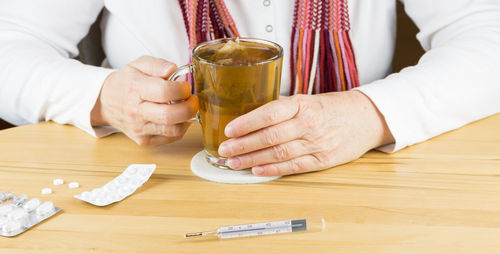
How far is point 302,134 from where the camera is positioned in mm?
855

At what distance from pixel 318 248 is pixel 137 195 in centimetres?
29

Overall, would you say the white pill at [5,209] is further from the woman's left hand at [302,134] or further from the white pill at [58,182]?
the woman's left hand at [302,134]

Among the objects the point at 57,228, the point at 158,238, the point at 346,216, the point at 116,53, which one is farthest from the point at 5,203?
the point at 116,53

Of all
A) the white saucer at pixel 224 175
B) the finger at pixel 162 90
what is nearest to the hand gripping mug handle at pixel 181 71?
the finger at pixel 162 90

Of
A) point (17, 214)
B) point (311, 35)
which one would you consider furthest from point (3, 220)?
point (311, 35)

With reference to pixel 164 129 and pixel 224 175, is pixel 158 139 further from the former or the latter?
pixel 224 175

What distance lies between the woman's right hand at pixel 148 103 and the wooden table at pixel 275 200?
4cm

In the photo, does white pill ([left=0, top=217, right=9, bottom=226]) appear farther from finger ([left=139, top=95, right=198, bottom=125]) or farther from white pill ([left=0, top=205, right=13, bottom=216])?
finger ([left=139, top=95, right=198, bottom=125])

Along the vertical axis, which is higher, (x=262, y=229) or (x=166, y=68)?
(x=166, y=68)

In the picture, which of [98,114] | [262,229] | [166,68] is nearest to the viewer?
[262,229]

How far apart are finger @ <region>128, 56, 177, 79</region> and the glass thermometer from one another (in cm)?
33

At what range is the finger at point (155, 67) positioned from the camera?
0.91 metres

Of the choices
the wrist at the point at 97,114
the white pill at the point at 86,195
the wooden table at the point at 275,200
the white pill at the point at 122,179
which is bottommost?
the wooden table at the point at 275,200

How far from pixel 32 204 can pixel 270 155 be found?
1.18 ft
